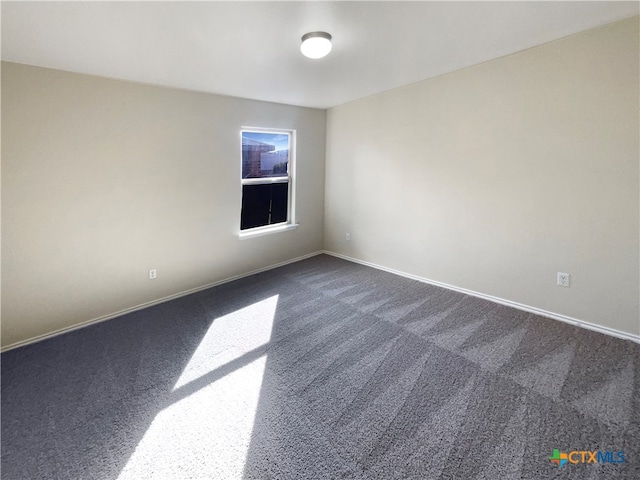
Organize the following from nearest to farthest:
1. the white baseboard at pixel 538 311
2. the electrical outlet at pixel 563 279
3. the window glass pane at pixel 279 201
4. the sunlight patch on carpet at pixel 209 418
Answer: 1. the sunlight patch on carpet at pixel 209 418
2. the white baseboard at pixel 538 311
3. the electrical outlet at pixel 563 279
4. the window glass pane at pixel 279 201

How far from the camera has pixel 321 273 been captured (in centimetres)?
416

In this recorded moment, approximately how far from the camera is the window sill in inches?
160

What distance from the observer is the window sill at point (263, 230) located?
4061mm

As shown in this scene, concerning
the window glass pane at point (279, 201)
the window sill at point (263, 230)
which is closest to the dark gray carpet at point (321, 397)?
the window sill at point (263, 230)

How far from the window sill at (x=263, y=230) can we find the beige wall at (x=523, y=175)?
4.27 feet

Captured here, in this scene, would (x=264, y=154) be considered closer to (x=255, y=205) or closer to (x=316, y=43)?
(x=255, y=205)

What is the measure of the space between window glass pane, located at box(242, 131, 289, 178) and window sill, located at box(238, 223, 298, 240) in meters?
0.75

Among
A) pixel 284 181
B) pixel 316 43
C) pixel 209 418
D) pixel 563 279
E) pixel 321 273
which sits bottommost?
pixel 209 418

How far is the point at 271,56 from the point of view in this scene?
250 cm

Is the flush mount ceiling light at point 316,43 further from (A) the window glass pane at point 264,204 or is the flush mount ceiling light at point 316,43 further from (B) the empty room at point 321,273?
(A) the window glass pane at point 264,204

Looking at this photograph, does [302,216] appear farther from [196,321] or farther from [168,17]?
[168,17]

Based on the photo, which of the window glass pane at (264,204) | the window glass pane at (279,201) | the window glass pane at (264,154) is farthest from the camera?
the window glass pane at (279,201)

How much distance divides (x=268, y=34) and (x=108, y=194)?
6.83ft

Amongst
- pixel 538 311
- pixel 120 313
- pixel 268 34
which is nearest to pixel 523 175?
pixel 538 311
